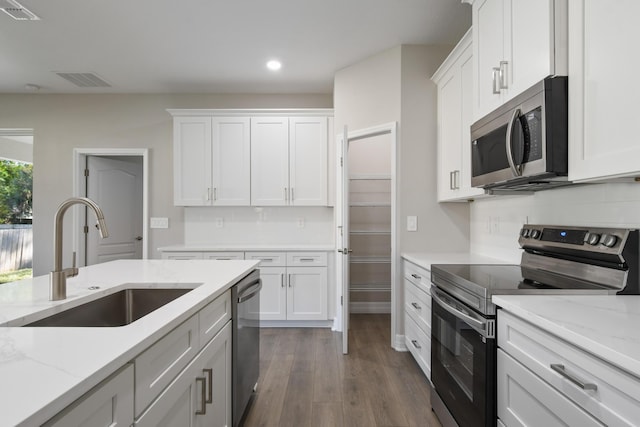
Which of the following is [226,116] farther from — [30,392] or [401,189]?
[30,392]

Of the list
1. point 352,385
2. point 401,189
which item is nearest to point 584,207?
point 401,189

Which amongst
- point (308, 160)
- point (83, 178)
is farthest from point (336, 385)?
point (83, 178)

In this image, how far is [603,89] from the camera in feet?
3.79

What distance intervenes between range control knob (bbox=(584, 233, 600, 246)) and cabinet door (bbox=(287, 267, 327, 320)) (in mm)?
2471

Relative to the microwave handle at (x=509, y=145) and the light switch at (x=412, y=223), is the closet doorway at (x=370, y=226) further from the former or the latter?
the microwave handle at (x=509, y=145)

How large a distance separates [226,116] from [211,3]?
1.49m

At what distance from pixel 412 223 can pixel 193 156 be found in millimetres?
2613

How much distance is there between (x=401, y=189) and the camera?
9.77 ft

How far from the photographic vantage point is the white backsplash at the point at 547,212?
1431 millimetres

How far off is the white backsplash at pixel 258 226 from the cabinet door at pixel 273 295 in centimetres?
61

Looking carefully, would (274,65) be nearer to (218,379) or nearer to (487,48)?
(487,48)

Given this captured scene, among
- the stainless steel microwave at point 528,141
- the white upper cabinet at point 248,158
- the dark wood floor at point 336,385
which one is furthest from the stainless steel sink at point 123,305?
the white upper cabinet at point 248,158

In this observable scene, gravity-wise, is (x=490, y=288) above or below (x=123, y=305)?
above

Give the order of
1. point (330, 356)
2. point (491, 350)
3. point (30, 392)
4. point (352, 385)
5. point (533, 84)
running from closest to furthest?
point (30, 392)
point (491, 350)
point (533, 84)
point (352, 385)
point (330, 356)
